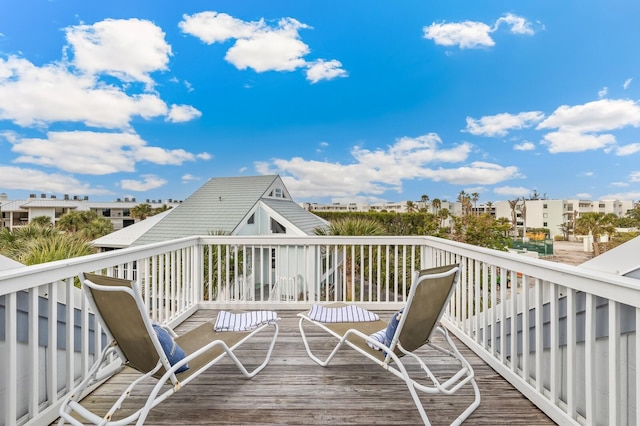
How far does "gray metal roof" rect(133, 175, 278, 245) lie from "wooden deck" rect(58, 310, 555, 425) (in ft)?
29.7

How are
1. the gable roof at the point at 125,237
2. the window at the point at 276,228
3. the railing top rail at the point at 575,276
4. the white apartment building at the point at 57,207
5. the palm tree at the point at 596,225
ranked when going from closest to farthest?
the railing top rail at the point at 575,276, the window at the point at 276,228, the gable roof at the point at 125,237, the palm tree at the point at 596,225, the white apartment building at the point at 57,207

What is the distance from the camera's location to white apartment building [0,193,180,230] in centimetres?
2616

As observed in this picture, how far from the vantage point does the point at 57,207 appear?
29.6m

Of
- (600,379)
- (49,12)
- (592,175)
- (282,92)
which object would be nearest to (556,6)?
(592,175)

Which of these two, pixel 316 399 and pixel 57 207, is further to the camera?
pixel 57 207

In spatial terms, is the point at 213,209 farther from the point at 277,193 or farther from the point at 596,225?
the point at 596,225

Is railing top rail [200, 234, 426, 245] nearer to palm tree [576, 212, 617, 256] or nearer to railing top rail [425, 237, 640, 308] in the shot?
railing top rail [425, 237, 640, 308]

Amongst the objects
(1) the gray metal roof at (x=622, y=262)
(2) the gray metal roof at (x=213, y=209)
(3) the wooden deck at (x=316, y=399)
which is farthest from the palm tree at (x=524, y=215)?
(3) the wooden deck at (x=316, y=399)

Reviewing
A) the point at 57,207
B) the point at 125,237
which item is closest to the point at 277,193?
the point at 125,237

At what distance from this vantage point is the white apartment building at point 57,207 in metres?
26.2

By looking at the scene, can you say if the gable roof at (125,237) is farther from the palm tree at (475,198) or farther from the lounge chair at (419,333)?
the palm tree at (475,198)

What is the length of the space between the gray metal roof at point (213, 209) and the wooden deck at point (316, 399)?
29.7 ft

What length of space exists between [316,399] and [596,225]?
21.6 metres

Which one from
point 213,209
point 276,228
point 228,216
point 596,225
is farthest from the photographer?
point 596,225
